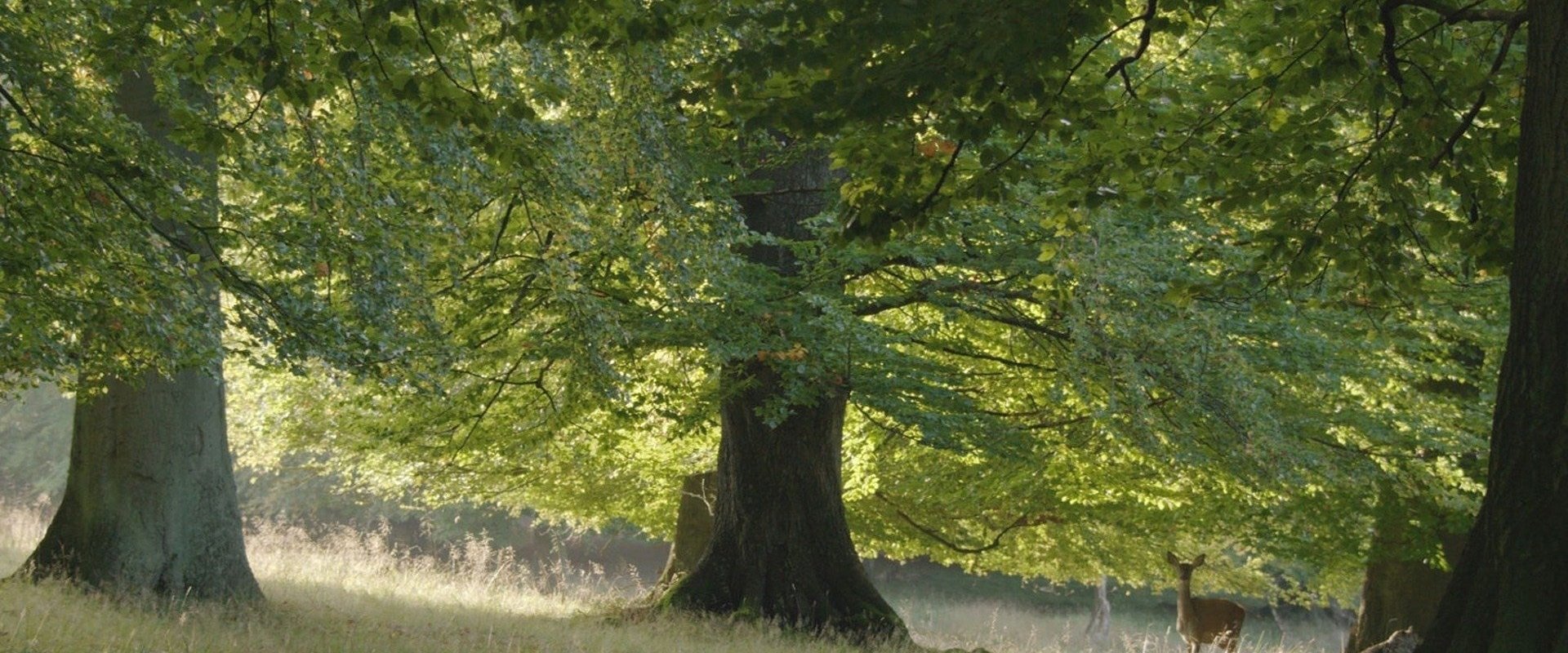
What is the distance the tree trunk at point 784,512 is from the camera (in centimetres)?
1388

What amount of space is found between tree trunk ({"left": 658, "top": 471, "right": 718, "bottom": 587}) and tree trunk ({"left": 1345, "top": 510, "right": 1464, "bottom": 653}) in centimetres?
829

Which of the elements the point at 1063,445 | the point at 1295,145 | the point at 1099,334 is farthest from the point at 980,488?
the point at 1295,145

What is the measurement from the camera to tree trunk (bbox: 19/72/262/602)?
1166 centimetres

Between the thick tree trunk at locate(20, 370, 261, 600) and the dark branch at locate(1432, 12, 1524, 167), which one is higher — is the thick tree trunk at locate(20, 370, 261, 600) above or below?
below

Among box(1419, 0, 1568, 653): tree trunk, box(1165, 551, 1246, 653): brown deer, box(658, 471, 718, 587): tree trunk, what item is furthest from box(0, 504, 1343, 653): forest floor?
box(1419, 0, 1568, 653): tree trunk

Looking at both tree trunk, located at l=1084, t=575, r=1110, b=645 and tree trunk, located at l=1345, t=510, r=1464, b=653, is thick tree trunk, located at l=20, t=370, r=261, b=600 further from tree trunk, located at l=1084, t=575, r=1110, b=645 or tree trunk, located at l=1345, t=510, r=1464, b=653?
tree trunk, located at l=1084, t=575, r=1110, b=645

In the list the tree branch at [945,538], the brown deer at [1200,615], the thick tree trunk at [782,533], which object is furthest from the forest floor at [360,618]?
the brown deer at [1200,615]

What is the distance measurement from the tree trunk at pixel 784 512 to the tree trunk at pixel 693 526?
3.71 m

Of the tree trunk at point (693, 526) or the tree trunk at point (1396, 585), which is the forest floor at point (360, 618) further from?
the tree trunk at point (1396, 585)

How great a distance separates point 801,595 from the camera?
545 inches

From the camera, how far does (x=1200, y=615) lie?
70.2 feet

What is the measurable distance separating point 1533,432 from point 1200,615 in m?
16.9

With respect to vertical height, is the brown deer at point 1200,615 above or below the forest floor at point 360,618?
above

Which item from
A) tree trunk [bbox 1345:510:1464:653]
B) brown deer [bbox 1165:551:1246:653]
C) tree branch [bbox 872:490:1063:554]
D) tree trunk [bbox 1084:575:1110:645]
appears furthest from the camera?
tree trunk [bbox 1084:575:1110:645]
